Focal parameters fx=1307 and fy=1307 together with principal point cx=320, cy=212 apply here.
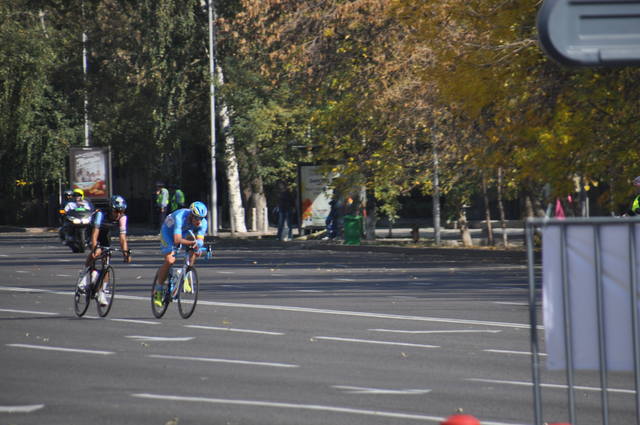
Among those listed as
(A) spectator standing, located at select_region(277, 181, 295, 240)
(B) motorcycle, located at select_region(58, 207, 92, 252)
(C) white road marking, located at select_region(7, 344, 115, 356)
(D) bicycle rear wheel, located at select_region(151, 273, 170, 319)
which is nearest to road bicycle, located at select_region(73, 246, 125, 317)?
(D) bicycle rear wheel, located at select_region(151, 273, 170, 319)

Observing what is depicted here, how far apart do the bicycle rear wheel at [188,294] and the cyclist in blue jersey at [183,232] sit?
0.80 ft

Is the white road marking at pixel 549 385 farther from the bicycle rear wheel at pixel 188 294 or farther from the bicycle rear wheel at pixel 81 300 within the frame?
the bicycle rear wheel at pixel 81 300

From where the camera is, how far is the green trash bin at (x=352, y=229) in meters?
36.9

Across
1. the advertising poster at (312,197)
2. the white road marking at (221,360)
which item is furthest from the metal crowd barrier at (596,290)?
the advertising poster at (312,197)

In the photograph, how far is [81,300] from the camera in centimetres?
1596

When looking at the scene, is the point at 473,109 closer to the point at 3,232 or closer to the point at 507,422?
the point at 507,422

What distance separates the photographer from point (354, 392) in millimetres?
9344

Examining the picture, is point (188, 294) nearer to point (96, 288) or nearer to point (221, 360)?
point (96, 288)

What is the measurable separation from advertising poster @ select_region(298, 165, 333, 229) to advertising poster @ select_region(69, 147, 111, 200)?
35.1 ft

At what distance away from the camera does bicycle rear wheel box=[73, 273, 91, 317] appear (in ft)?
51.8

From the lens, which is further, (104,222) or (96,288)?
(104,222)

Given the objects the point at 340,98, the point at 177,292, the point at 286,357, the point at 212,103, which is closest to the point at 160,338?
the point at 286,357

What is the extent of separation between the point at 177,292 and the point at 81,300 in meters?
1.33

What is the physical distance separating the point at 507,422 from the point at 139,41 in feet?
128
